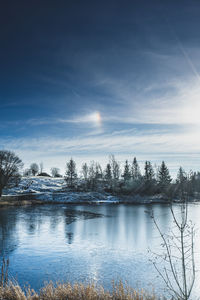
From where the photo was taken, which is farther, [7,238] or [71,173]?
[71,173]

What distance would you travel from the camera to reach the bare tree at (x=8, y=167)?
6519 cm

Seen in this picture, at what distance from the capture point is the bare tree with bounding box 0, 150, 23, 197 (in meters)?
65.2

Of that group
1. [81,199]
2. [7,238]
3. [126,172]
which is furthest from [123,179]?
[7,238]

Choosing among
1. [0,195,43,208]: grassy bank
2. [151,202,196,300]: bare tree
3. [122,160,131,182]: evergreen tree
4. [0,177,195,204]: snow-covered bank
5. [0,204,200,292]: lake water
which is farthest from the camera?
[122,160,131,182]: evergreen tree

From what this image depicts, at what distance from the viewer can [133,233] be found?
2714cm

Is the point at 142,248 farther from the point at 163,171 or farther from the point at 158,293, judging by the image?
the point at 163,171

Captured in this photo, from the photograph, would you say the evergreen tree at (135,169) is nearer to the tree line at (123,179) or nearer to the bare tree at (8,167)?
the tree line at (123,179)

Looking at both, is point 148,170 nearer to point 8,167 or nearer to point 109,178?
point 109,178

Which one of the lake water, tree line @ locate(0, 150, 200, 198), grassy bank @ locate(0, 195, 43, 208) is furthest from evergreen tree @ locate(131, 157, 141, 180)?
the lake water

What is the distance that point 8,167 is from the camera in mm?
66125

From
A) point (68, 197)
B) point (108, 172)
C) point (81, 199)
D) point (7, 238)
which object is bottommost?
point (81, 199)

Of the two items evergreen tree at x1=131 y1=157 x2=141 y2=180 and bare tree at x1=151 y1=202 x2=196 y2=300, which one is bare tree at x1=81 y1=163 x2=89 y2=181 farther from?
bare tree at x1=151 y1=202 x2=196 y2=300

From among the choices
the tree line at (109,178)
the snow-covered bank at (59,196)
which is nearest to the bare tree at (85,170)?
the tree line at (109,178)

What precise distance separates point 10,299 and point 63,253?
10349mm
